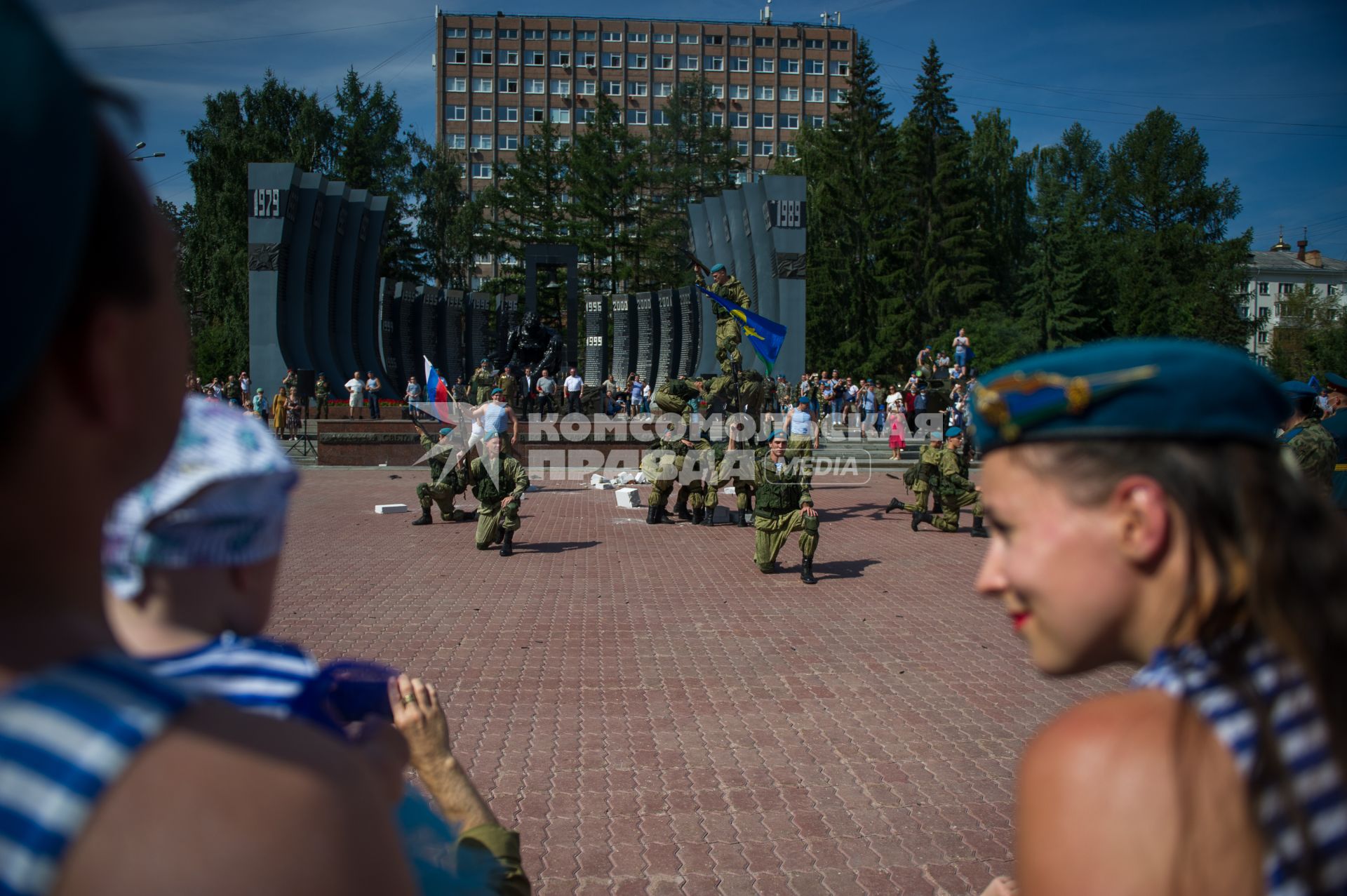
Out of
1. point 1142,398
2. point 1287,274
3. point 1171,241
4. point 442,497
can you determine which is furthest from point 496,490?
point 1287,274

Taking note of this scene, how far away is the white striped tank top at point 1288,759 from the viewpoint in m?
0.88

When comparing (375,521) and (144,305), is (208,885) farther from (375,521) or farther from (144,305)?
(375,521)

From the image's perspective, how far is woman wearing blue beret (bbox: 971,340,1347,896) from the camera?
88 centimetres

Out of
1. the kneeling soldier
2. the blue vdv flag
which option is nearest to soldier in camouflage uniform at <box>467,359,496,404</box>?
the blue vdv flag

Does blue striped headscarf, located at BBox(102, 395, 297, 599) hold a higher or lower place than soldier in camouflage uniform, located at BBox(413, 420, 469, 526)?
higher

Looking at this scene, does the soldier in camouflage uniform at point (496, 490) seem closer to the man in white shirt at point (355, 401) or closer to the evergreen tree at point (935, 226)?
the man in white shirt at point (355, 401)

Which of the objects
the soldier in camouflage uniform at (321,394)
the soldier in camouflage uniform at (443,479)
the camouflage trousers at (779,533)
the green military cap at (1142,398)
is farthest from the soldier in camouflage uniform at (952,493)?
the soldier in camouflage uniform at (321,394)

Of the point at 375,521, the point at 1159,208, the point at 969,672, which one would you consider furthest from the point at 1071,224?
the point at 969,672

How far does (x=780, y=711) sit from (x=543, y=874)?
7.96 feet

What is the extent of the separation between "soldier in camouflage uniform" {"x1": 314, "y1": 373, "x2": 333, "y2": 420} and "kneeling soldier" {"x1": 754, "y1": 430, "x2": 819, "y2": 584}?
22.4 m

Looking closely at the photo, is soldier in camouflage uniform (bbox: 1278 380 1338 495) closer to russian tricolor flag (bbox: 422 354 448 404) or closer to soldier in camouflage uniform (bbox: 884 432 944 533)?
soldier in camouflage uniform (bbox: 884 432 944 533)

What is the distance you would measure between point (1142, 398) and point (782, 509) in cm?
963

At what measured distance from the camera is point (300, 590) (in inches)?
384

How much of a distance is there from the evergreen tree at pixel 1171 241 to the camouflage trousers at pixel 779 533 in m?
43.1
